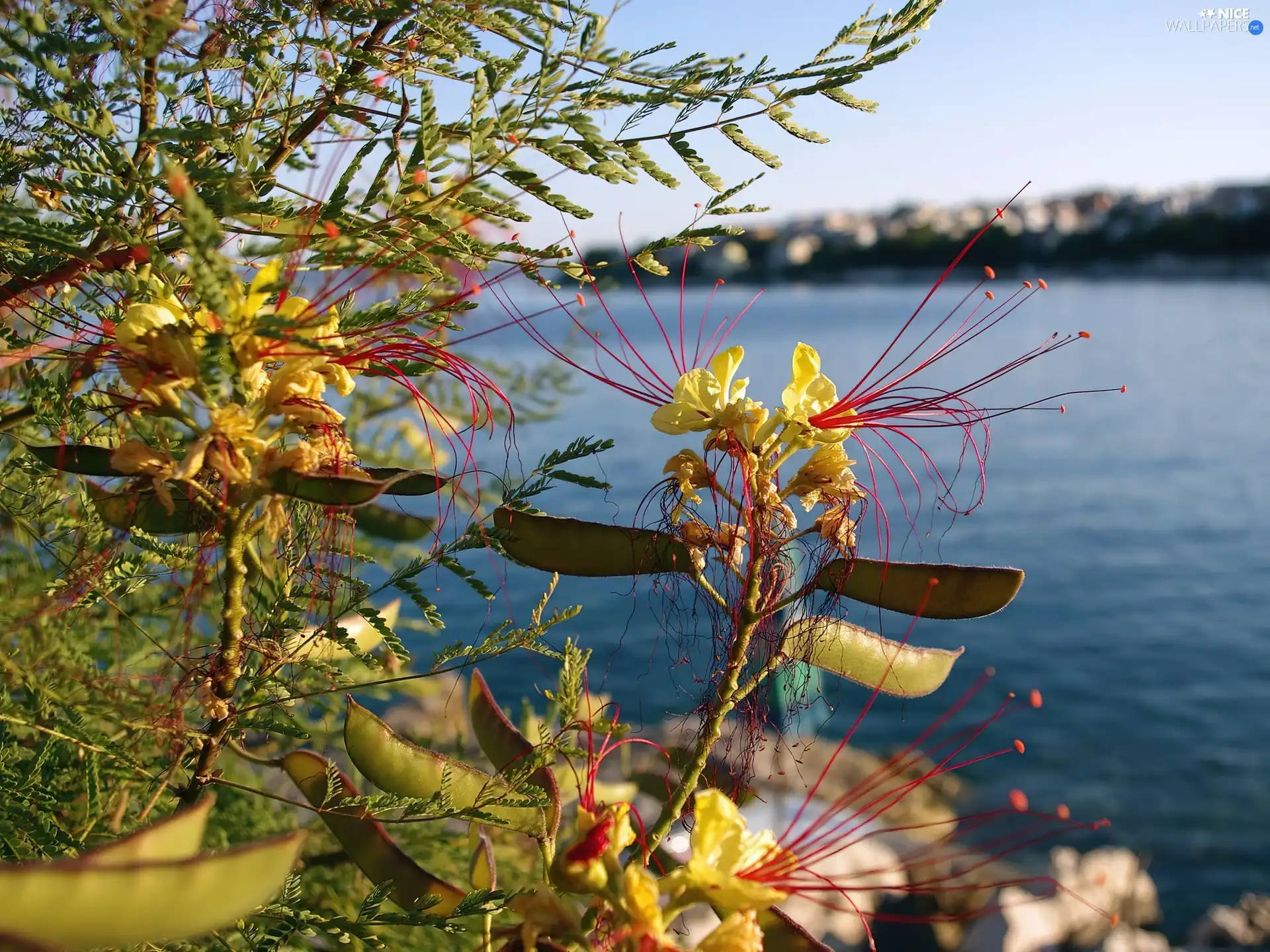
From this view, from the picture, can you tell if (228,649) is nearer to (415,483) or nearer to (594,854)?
(415,483)

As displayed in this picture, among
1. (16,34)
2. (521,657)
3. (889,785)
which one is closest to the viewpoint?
(16,34)

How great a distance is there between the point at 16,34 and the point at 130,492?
0.75 metres

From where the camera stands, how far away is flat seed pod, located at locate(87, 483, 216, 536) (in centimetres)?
124

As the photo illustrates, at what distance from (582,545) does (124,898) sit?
71 cm

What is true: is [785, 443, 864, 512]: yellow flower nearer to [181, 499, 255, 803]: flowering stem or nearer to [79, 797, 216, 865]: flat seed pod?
[181, 499, 255, 803]: flowering stem

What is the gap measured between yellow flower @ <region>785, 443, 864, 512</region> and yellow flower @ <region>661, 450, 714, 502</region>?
0.11 m

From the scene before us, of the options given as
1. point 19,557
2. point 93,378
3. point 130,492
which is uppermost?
point 93,378

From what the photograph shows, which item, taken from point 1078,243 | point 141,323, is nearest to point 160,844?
point 141,323

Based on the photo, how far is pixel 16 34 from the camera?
4.66ft

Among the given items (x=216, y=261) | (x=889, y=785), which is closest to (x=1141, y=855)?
(x=889, y=785)

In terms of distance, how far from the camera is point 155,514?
1.29 m

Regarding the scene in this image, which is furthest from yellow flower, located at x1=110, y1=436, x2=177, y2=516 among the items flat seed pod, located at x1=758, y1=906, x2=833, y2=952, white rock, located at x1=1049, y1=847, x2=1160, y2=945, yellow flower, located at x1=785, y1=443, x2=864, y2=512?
white rock, located at x1=1049, y1=847, x2=1160, y2=945

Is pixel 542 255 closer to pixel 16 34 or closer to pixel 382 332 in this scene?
pixel 382 332

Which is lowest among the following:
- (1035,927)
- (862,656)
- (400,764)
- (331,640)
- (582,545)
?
(1035,927)
